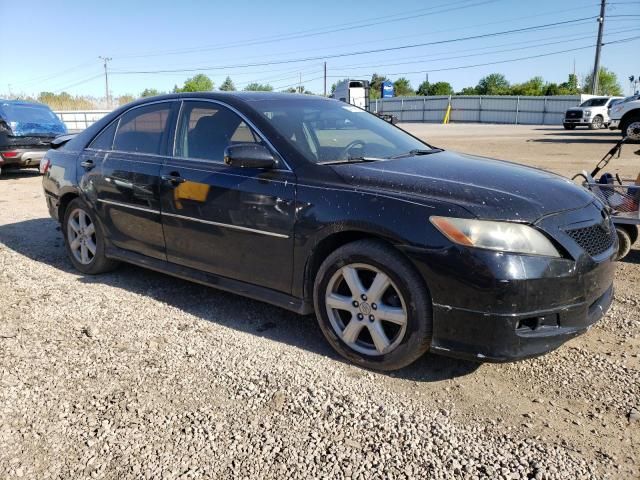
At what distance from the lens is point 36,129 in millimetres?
12844

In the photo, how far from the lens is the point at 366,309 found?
10.7ft

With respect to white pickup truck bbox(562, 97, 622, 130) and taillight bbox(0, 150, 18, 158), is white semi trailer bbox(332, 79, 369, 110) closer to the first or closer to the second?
white pickup truck bbox(562, 97, 622, 130)

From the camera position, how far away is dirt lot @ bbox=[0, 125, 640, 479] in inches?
Answer: 98.2

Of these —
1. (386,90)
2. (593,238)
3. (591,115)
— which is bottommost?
(593,238)

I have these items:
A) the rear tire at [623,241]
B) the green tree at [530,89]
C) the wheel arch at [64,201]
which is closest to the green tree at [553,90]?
the green tree at [530,89]

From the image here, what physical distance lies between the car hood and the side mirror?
18.7 inches

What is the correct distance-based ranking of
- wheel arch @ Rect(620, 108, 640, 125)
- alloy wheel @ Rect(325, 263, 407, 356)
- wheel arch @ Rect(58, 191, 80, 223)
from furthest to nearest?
wheel arch @ Rect(620, 108, 640, 125)
wheel arch @ Rect(58, 191, 80, 223)
alloy wheel @ Rect(325, 263, 407, 356)

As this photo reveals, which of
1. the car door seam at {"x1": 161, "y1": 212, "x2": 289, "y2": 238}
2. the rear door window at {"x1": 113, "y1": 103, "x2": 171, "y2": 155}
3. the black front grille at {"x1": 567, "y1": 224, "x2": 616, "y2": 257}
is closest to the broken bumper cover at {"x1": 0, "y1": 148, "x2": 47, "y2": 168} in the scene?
the rear door window at {"x1": 113, "y1": 103, "x2": 171, "y2": 155}

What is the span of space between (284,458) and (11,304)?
318cm

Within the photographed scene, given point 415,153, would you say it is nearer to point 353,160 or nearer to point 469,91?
point 353,160

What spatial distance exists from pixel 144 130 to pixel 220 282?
1628 mm

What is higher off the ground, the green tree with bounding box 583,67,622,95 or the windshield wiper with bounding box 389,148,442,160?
the green tree with bounding box 583,67,622,95

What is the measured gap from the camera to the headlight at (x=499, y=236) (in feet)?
9.36

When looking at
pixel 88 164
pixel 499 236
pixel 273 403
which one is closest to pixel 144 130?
pixel 88 164
